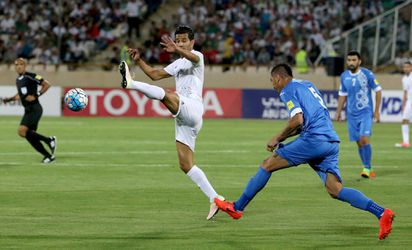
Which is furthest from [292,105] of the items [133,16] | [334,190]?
[133,16]

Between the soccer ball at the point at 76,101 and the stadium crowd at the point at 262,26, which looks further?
the stadium crowd at the point at 262,26

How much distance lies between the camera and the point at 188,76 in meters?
11.9

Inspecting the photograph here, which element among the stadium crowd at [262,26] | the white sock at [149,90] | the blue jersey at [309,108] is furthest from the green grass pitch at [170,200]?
the stadium crowd at [262,26]

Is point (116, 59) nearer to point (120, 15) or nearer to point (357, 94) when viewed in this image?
point (120, 15)

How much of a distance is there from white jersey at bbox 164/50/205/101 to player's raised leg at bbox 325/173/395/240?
2.24 metres

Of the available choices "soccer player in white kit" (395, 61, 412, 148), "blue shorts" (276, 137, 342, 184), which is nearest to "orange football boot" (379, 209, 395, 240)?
"blue shorts" (276, 137, 342, 184)

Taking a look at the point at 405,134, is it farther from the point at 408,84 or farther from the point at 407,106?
the point at 408,84

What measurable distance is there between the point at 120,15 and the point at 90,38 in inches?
68.3

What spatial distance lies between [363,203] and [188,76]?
290cm

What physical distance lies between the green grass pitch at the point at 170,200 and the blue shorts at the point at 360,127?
770 millimetres

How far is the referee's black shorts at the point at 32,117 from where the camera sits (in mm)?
18706

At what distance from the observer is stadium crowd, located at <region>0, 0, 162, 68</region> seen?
38.2m

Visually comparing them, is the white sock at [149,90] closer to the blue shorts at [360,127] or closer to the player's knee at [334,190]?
the player's knee at [334,190]

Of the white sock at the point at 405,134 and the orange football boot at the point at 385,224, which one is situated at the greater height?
the orange football boot at the point at 385,224
